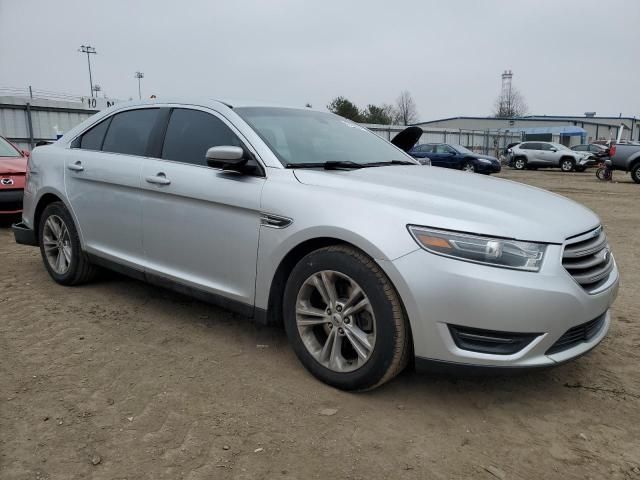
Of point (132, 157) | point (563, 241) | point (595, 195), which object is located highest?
point (132, 157)

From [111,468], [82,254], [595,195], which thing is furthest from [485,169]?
[111,468]

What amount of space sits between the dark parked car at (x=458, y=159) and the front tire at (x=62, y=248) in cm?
1950

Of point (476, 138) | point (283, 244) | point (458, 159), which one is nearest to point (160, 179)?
point (283, 244)

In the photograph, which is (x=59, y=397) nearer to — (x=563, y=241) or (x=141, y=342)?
(x=141, y=342)

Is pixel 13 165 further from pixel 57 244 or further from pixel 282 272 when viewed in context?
pixel 282 272

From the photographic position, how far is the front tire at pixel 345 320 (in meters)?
2.63

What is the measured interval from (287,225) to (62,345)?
5.77 feet

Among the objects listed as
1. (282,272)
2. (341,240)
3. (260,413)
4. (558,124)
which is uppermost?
(558,124)

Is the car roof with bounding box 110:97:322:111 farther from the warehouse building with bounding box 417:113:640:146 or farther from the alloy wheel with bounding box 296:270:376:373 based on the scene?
the warehouse building with bounding box 417:113:640:146

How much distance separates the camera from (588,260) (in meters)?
2.76

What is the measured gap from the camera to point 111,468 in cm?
225

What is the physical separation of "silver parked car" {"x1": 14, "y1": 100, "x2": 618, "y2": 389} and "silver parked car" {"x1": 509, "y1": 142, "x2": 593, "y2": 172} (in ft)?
93.3

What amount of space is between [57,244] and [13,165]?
3802mm

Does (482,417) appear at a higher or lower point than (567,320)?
lower
